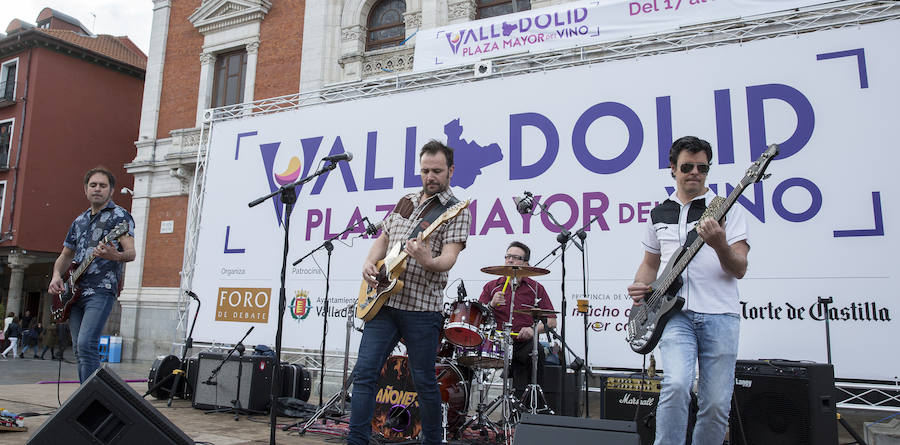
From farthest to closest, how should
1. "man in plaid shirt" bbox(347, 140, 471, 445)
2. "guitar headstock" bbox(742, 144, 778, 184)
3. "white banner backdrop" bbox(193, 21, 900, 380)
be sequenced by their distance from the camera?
"white banner backdrop" bbox(193, 21, 900, 380) → "man in plaid shirt" bbox(347, 140, 471, 445) → "guitar headstock" bbox(742, 144, 778, 184)

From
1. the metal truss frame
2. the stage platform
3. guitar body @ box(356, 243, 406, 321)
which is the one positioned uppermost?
the metal truss frame

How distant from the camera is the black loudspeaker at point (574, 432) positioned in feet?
7.54

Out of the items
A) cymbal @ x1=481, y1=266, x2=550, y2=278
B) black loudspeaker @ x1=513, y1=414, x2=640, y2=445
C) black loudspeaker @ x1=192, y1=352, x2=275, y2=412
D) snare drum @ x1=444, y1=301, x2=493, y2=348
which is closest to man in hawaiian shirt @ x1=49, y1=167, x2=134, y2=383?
black loudspeaker @ x1=192, y1=352, x2=275, y2=412

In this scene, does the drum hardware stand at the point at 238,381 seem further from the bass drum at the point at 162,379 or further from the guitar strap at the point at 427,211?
the guitar strap at the point at 427,211

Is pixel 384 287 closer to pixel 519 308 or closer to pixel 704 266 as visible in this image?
pixel 704 266

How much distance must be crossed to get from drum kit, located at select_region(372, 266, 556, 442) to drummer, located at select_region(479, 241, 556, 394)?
0.31m

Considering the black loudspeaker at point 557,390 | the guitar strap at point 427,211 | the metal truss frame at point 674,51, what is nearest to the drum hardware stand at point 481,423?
the black loudspeaker at point 557,390

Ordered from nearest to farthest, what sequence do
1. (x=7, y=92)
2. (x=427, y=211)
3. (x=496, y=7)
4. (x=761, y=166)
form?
(x=761, y=166)
(x=427, y=211)
(x=496, y=7)
(x=7, y=92)

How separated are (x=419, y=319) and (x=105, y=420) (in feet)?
4.82

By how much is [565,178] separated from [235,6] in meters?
11.2

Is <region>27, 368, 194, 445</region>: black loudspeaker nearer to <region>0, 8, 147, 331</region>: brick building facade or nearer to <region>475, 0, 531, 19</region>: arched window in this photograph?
<region>475, 0, 531, 19</region>: arched window

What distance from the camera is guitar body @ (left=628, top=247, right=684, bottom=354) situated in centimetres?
274

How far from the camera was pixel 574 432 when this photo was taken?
2373 millimetres

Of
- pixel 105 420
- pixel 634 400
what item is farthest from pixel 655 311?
pixel 105 420
